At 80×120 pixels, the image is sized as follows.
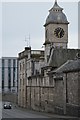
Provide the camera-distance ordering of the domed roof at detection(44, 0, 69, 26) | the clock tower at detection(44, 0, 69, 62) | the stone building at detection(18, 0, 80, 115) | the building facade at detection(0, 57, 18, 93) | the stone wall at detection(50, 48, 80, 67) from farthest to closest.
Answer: the building facade at detection(0, 57, 18, 93) → the domed roof at detection(44, 0, 69, 26) → the clock tower at detection(44, 0, 69, 62) → the stone wall at detection(50, 48, 80, 67) → the stone building at detection(18, 0, 80, 115)

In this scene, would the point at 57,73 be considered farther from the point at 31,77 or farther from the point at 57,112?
the point at 31,77

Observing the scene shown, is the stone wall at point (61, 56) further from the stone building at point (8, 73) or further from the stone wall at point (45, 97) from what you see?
the stone building at point (8, 73)

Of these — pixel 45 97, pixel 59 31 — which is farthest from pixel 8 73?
pixel 45 97

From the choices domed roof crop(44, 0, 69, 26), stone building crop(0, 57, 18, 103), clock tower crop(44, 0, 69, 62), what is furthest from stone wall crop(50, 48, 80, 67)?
stone building crop(0, 57, 18, 103)

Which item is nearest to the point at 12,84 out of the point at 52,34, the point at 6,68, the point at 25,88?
the point at 6,68

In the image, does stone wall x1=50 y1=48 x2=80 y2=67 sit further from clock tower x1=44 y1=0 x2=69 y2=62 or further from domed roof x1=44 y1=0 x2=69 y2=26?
domed roof x1=44 y1=0 x2=69 y2=26

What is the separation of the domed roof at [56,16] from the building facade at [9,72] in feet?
213

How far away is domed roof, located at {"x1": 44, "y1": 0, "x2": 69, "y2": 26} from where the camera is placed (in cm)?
6431

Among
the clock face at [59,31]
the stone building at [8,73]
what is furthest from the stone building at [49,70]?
the stone building at [8,73]

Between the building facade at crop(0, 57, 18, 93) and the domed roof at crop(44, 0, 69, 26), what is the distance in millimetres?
64979

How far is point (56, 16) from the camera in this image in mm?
64562

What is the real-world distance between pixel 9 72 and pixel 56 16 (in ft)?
226

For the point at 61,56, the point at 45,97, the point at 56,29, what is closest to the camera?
the point at 45,97

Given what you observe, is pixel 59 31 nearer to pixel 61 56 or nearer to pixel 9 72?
pixel 61 56
